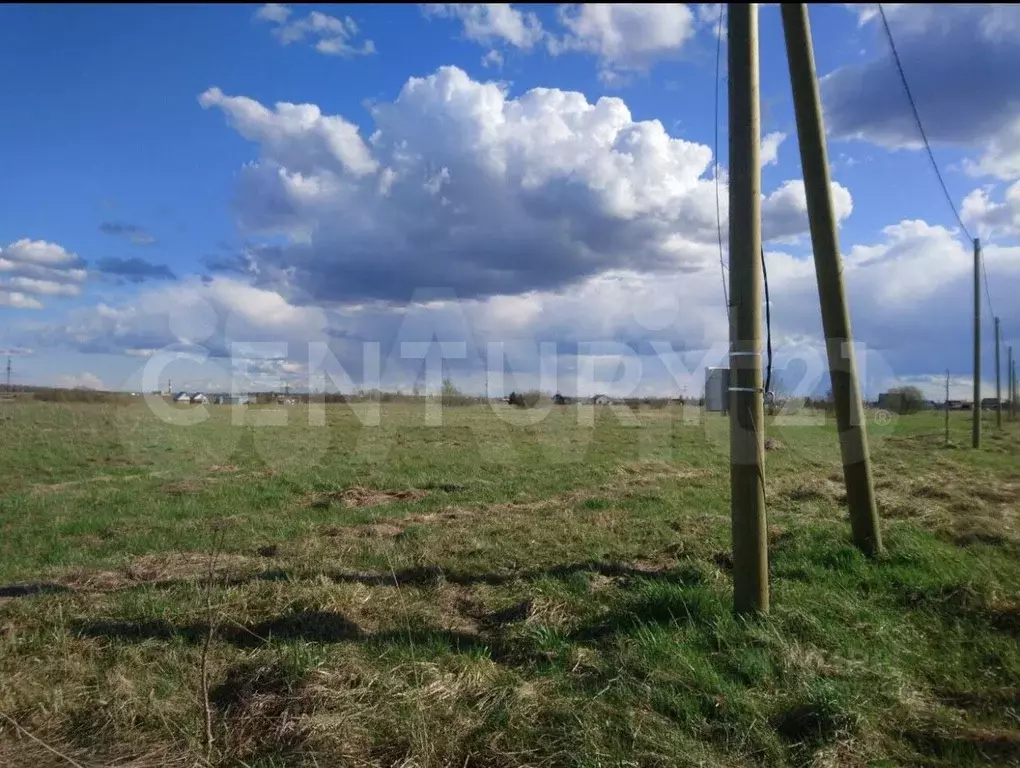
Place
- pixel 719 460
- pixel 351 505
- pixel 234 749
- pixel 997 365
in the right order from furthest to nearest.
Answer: pixel 997 365 → pixel 719 460 → pixel 351 505 → pixel 234 749

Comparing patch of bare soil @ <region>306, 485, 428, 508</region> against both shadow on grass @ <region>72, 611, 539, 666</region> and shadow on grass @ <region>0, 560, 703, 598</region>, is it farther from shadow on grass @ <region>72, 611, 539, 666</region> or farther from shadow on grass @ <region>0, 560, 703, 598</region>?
shadow on grass @ <region>72, 611, 539, 666</region>

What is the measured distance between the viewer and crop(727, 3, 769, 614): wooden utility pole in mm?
4734

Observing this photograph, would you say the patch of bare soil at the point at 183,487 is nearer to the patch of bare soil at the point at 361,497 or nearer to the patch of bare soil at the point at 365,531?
the patch of bare soil at the point at 361,497

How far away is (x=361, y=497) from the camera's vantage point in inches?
469

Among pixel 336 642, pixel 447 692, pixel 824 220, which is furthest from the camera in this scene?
pixel 824 220

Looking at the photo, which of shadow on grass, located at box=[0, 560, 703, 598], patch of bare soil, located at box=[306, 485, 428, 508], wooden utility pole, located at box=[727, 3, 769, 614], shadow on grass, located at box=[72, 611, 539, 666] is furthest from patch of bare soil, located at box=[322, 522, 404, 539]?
wooden utility pole, located at box=[727, 3, 769, 614]

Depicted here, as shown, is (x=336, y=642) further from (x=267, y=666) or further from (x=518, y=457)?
(x=518, y=457)

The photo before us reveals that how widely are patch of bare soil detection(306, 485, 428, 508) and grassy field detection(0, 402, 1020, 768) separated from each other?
14cm

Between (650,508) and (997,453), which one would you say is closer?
(650,508)

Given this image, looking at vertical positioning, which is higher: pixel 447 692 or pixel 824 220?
pixel 824 220

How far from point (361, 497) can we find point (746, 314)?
8.59 metres

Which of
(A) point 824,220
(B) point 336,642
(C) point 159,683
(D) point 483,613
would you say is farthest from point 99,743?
(A) point 824,220

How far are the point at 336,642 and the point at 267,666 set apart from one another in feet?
1.94

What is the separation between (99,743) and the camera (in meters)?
3.68
